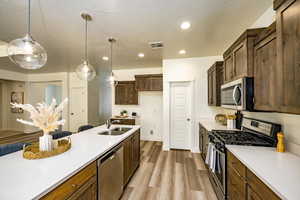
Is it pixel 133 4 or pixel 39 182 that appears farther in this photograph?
pixel 133 4

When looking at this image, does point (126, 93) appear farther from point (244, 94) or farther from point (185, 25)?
point (244, 94)

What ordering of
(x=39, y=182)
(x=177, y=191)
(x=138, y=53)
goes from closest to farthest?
(x=39, y=182) → (x=177, y=191) → (x=138, y=53)

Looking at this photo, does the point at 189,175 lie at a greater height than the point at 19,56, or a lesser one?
lesser

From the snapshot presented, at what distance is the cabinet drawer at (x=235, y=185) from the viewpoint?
135 cm

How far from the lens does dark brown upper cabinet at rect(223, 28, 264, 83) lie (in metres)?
1.73

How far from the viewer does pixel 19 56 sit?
1588 millimetres

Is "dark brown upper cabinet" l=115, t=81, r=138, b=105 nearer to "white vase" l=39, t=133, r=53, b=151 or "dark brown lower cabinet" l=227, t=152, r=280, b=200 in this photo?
"white vase" l=39, t=133, r=53, b=151

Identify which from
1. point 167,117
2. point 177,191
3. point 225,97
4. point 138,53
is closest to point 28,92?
point 138,53

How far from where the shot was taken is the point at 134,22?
7.28 ft

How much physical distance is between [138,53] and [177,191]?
3245 mm

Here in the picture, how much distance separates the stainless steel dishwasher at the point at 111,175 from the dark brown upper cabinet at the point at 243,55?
2.08 metres

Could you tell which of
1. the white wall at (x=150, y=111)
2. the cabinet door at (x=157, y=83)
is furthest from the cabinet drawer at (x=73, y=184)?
the white wall at (x=150, y=111)

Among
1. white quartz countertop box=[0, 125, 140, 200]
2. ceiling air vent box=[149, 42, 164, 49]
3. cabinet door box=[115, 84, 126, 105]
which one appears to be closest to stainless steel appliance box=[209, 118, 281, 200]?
white quartz countertop box=[0, 125, 140, 200]

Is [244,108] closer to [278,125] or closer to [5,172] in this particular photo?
[278,125]
